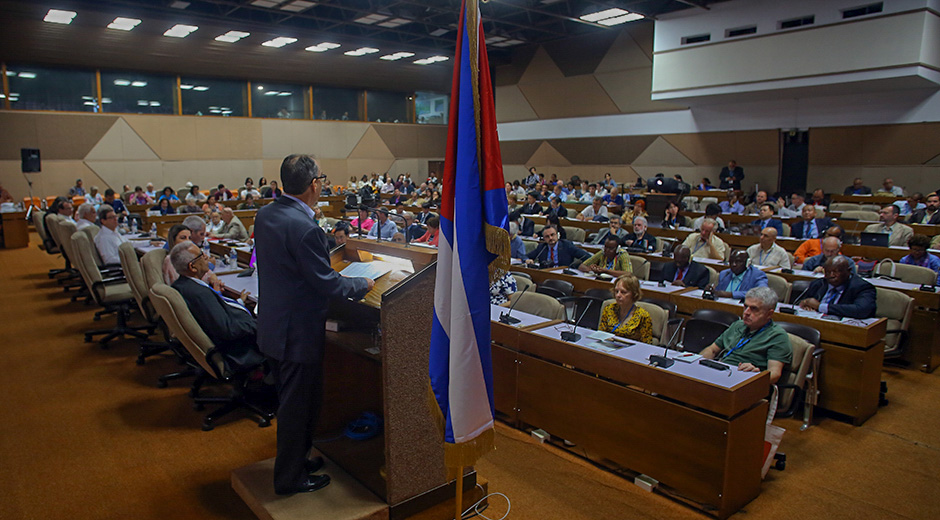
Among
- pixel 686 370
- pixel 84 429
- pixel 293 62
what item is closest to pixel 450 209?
pixel 686 370

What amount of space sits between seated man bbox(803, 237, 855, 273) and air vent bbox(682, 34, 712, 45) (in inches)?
422

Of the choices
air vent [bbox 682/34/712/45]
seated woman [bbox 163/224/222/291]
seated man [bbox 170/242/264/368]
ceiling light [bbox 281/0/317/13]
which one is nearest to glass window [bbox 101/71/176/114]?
ceiling light [bbox 281/0/317/13]

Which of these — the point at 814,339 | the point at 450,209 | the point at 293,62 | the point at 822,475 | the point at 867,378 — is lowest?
the point at 822,475

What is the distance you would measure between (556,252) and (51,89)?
17.3m

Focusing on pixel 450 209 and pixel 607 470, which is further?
pixel 607 470

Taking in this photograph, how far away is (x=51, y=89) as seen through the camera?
17359 millimetres

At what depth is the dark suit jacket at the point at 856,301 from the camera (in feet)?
16.0

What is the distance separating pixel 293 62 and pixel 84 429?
58.8 feet

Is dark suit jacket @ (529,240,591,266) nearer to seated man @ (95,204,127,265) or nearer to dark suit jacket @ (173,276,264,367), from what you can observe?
dark suit jacket @ (173,276,264,367)

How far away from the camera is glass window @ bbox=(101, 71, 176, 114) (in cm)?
1819

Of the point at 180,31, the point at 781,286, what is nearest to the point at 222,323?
the point at 781,286

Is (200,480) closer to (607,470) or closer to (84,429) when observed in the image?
(84,429)

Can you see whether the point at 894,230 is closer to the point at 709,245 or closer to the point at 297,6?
the point at 709,245

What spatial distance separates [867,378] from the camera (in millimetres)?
4469
